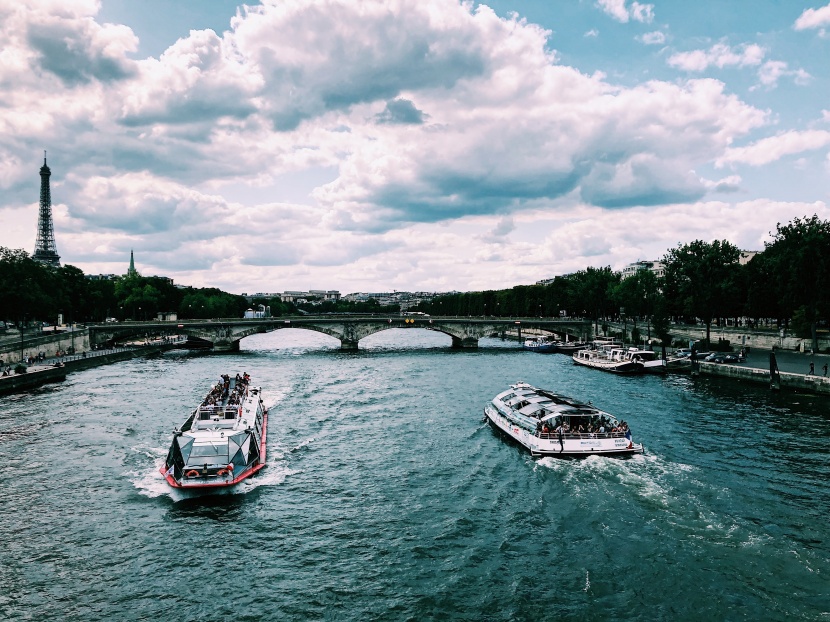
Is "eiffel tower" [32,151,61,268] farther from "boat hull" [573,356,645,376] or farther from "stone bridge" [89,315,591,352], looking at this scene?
"boat hull" [573,356,645,376]

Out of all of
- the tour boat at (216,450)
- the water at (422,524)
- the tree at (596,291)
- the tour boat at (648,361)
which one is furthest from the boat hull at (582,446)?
the tree at (596,291)

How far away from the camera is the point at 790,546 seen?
2269cm

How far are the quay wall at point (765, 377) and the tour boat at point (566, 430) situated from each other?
27.2 metres

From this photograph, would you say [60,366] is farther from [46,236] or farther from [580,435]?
[46,236]

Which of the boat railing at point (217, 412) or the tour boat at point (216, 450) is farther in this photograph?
the boat railing at point (217, 412)

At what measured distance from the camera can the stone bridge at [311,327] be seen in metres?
111

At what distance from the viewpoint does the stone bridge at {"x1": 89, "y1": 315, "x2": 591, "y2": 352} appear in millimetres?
110562

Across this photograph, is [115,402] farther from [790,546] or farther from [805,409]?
[805,409]

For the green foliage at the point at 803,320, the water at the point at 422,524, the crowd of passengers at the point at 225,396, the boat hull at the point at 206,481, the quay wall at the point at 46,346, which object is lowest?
the water at the point at 422,524

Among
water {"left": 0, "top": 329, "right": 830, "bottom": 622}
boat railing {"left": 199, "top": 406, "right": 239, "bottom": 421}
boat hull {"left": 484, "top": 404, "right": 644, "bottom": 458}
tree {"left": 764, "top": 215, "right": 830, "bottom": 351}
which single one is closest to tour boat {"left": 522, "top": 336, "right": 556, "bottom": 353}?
tree {"left": 764, "top": 215, "right": 830, "bottom": 351}

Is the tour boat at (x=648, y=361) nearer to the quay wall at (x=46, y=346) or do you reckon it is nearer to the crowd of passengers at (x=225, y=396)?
the crowd of passengers at (x=225, y=396)

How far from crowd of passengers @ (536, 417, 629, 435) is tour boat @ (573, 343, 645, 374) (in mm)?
40809

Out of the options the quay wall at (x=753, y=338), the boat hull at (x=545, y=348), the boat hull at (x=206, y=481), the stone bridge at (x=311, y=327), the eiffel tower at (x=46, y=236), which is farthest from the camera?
the eiffel tower at (x=46, y=236)

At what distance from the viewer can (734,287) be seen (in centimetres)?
9162
